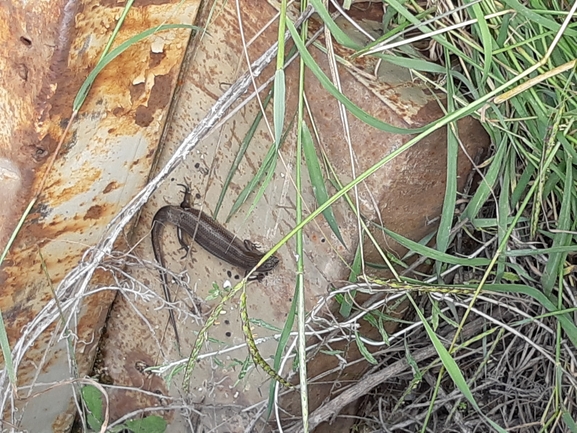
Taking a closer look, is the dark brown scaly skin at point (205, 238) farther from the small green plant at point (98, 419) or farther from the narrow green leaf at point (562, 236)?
the narrow green leaf at point (562, 236)

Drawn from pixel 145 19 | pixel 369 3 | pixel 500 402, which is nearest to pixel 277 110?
pixel 145 19

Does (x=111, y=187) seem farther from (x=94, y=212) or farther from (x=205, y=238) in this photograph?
(x=205, y=238)

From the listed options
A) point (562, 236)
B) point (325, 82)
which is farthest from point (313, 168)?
point (562, 236)

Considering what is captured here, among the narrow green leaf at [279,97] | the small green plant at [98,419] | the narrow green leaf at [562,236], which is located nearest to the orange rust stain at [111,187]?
the small green plant at [98,419]

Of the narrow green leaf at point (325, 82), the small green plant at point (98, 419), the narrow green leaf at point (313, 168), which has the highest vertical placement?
the narrow green leaf at point (325, 82)

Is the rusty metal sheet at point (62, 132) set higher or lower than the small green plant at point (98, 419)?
higher

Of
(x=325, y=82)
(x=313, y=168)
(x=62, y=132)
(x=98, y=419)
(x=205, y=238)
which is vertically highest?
(x=62, y=132)
